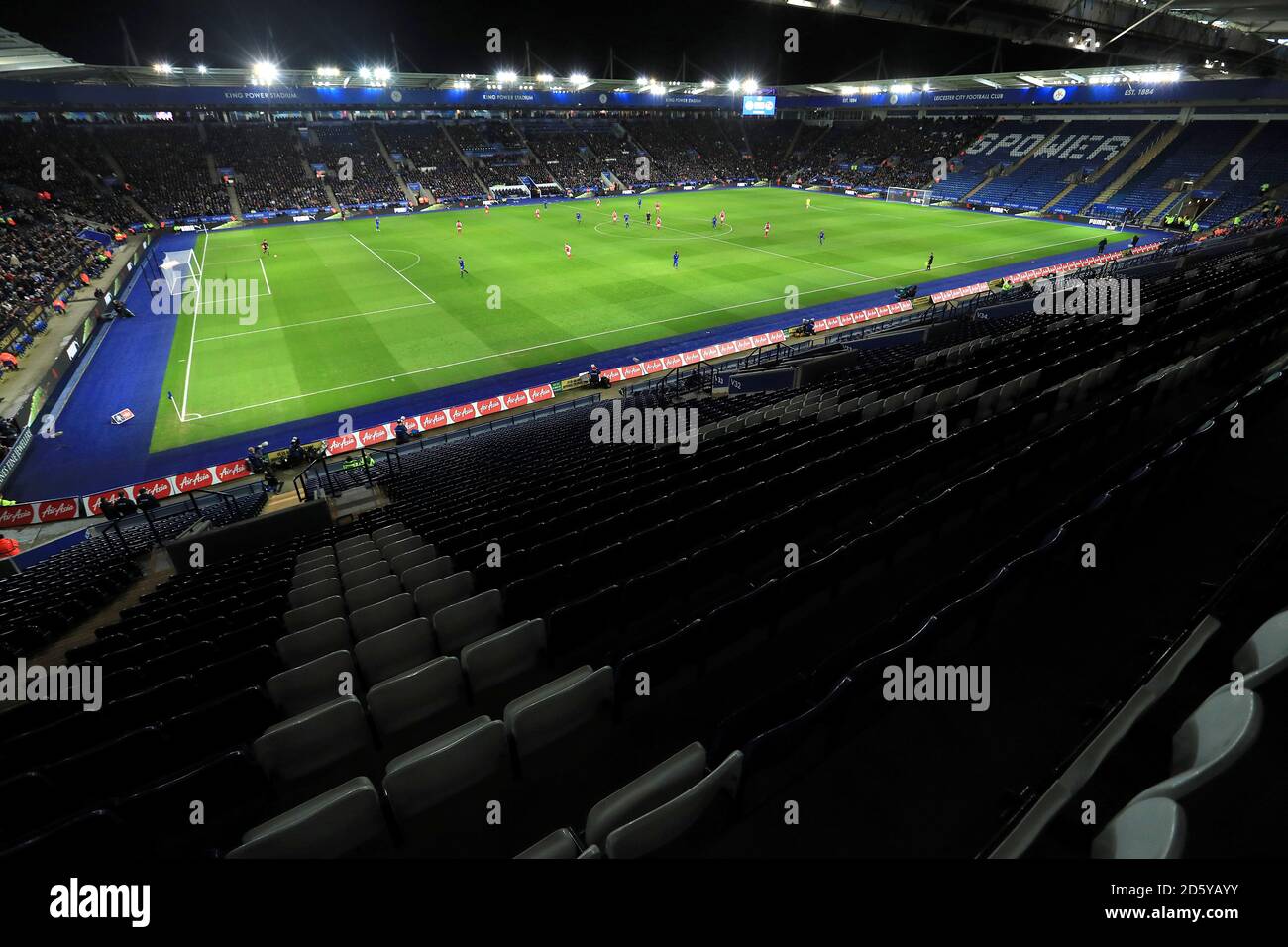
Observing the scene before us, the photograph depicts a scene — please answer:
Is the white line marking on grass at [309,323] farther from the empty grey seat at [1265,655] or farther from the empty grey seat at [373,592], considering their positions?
the empty grey seat at [1265,655]

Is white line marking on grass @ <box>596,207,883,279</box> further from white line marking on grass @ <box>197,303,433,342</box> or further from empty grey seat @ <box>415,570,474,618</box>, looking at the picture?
empty grey seat @ <box>415,570,474,618</box>

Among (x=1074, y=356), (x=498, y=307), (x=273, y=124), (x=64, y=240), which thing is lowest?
(x=1074, y=356)

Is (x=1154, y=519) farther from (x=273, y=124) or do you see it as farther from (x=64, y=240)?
(x=273, y=124)

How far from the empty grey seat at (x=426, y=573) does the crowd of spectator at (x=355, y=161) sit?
210 feet

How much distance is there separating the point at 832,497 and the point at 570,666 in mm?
3570

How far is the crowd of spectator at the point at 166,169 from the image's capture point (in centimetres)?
5281

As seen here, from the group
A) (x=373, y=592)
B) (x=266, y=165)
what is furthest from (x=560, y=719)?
(x=266, y=165)

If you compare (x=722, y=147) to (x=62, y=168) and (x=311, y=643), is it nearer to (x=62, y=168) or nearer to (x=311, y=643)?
(x=62, y=168)

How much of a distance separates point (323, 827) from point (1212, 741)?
4439 millimetres

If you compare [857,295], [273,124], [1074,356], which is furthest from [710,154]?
[1074,356]

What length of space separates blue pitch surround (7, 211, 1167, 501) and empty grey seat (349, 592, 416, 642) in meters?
16.4

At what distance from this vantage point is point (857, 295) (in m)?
31.7

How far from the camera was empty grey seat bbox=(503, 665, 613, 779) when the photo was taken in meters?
3.96

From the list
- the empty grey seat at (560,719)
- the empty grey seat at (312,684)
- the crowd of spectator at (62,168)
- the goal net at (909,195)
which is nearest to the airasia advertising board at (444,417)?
the empty grey seat at (312,684)
